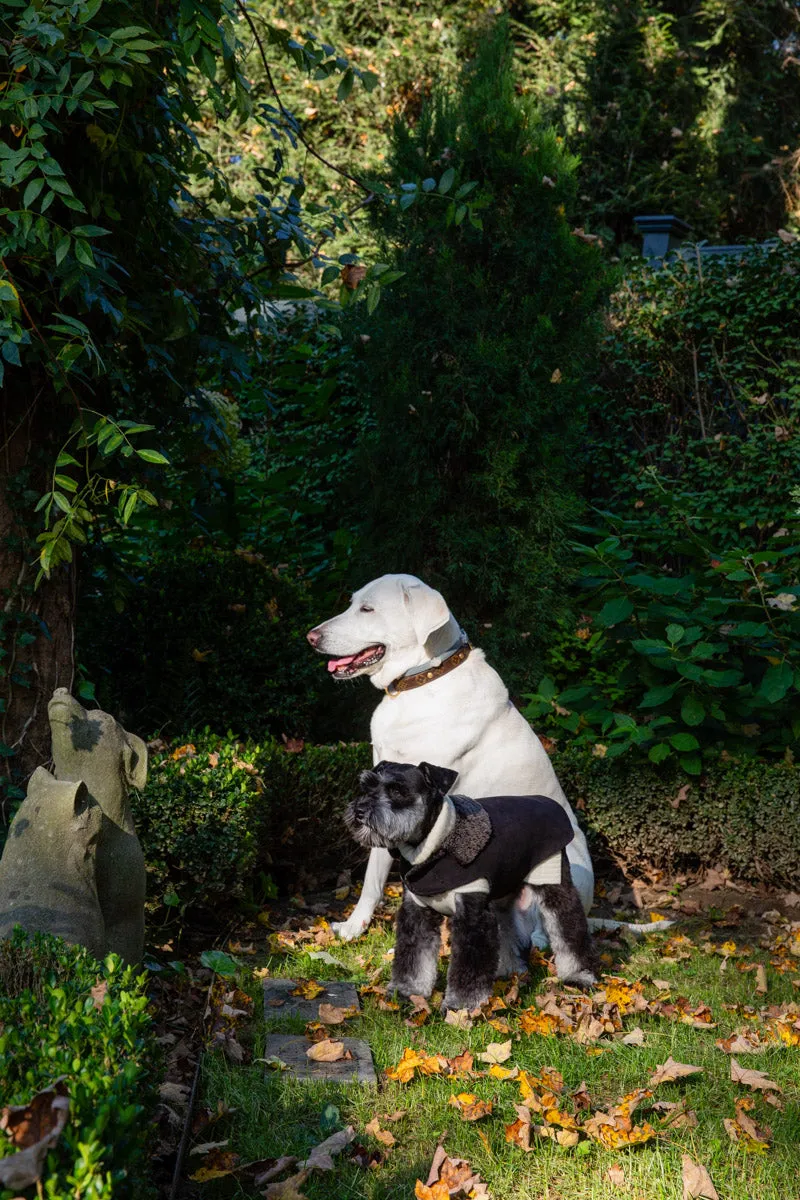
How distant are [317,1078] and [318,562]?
518cm

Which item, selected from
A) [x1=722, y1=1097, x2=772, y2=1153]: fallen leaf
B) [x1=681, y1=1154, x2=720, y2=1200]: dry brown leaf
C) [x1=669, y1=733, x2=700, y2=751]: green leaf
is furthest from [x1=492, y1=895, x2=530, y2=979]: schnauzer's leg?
[x1=669, y1=733, x2=700, y2=751]: green leaf

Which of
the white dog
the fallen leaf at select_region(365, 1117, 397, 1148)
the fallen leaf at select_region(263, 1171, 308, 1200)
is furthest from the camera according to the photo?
the white dog

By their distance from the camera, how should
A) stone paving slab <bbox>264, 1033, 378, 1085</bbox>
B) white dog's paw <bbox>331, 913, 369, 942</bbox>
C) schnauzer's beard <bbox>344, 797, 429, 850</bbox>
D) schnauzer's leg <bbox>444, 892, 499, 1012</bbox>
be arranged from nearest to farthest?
stone paving slab <bbox>264, 1033, 378, 1085</bbox>, schnauzer's beard <bbox>344, 797, 429, 850</bbox>, schnauzer's leg <bbox>444, 892, 499, 1012</bbox>, white dog's paw <bbox>331, 913, 369, 942</bbox>

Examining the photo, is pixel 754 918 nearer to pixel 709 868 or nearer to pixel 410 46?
pixel 709 868

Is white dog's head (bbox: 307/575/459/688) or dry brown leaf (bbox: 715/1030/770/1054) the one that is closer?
dry brown leaf (bbox: 715/1030/770/1054)

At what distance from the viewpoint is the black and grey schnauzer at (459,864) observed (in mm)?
3719

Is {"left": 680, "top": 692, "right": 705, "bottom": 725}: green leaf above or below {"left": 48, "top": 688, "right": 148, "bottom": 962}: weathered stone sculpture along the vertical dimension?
below

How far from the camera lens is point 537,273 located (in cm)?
686

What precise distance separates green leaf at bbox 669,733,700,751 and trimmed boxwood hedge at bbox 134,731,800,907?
28 centimetres

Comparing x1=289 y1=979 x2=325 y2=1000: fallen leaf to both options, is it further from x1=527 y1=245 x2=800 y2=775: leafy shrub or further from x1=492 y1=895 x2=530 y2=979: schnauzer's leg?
x1=527 y1=245 x2=800 y2=775: leafy shrub

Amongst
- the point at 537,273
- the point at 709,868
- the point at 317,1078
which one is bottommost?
the point at 709,868

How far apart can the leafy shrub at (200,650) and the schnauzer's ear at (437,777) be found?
2.50m

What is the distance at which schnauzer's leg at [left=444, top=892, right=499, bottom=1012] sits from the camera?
3779mm

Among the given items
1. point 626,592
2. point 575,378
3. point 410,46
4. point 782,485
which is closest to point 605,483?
point 782,485
